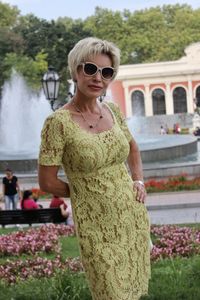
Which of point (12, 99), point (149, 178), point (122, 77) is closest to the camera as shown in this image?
point (149, 178)

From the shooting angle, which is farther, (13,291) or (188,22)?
(188,22)

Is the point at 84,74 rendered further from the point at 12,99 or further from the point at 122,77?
the point at 122,77

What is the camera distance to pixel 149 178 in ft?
59.2

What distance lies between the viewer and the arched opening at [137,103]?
6022 centimetres

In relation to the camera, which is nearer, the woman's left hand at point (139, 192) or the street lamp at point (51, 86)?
the woman's left hand at point (139, 192)

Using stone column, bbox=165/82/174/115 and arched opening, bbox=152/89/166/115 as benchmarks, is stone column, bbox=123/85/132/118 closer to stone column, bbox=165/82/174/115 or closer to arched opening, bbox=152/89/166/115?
arched opening, bbox=152/89/166/115

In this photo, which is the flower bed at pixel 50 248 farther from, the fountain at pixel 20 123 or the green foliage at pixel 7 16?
the green foliage at pixel 7 16

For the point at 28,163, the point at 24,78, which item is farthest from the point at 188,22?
the point at 28,163

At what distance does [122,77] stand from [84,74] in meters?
55.7

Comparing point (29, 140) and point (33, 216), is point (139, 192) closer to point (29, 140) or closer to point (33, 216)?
point (33, 216)

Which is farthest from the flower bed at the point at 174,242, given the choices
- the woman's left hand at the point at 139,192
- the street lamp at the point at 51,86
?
the street lamp at the point at 51,86

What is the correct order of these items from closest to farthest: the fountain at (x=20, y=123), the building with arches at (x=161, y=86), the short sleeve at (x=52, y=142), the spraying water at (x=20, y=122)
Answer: the short sleeve at (x=52, y=142), the fountain at (x=20, y=123), the spraying water at (x=20, y=122), the building with arches at (x=161, y=86)

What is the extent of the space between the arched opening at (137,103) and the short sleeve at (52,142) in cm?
5712

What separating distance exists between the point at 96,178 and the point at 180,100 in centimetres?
5826
